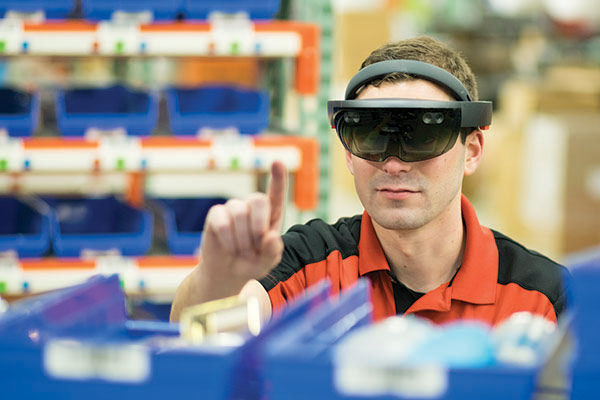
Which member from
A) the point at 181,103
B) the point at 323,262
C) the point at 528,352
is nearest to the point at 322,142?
the point at 181,103

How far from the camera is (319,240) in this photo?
188cm

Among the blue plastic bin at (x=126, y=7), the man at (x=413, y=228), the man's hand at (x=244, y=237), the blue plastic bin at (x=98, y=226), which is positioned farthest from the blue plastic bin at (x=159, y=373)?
the blue plastic bin at (x=126, y=7)

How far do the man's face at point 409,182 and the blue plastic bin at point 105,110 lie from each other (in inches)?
72.3

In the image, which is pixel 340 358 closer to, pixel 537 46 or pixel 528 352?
pixel 528 352

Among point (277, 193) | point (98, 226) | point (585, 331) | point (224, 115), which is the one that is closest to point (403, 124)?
point (277, 193)

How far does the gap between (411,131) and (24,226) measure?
250 cm

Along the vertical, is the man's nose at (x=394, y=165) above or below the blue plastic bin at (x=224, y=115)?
below

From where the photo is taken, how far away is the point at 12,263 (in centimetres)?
327

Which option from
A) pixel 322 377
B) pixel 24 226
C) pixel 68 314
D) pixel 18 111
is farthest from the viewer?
pixel 24 226

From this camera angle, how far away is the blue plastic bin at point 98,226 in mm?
3324

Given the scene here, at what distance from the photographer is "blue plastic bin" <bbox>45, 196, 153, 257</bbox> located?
3.32 meters

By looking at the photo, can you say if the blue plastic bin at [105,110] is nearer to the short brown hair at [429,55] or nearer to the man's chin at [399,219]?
the short brown hair at [429,55]

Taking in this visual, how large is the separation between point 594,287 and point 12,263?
284 cm

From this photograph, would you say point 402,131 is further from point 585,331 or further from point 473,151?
point 585,331
